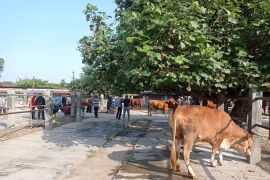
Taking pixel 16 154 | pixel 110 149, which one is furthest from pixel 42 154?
pixel 110 149

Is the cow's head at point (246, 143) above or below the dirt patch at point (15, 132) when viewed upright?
above

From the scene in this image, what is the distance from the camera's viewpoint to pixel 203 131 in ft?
32.0

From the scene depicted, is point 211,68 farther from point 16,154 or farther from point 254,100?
point 16,154

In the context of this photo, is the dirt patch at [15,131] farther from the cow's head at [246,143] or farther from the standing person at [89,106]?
the standing person at [89,106]

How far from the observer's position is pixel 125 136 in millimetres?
16844

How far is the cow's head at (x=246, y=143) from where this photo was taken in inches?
420

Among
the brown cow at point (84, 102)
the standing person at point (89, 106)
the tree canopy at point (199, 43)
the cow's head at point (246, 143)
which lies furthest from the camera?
the standing person at point (89, 106)

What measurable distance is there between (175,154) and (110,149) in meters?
4.25

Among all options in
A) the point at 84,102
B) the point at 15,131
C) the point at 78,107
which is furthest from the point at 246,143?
the point at 84,102

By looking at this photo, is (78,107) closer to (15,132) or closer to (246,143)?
(15,132)

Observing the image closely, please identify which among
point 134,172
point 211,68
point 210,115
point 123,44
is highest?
point 123,44

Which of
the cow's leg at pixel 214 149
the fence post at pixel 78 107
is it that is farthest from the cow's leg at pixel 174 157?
the fence post at pixel 78 107

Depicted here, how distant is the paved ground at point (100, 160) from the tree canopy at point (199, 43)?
82.7 inches

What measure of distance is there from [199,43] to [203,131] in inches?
82.6
